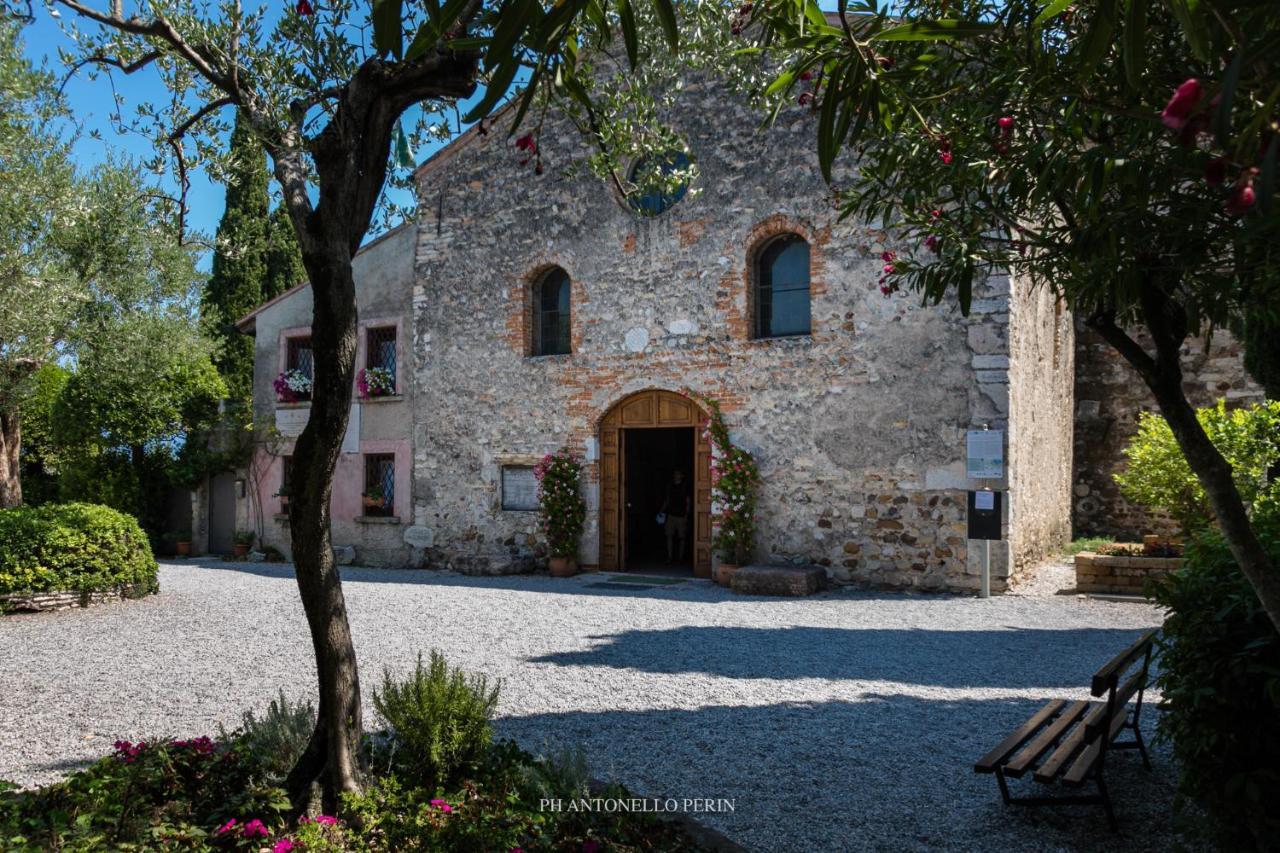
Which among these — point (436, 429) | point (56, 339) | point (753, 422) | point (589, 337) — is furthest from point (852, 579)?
point (56, 339)

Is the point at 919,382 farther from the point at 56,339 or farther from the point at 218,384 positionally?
the point at 218,384

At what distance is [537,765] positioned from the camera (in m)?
3.53

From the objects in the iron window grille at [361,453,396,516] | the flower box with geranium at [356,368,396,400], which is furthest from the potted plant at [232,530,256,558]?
the flower box with geranium at [356,368,396,400]

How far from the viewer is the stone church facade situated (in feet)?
34.3

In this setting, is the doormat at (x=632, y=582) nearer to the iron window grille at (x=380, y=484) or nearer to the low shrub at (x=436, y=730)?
the iron window grille at (x=380, y=484)

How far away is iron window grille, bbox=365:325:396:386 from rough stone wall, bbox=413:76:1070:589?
3.02 ft

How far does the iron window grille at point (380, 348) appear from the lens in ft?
48.1

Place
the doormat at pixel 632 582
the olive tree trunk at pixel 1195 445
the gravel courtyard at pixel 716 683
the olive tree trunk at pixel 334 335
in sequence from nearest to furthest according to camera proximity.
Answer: the olive tree trunk at pixel 1195 445 < the olive tree trunk at pixel 334 335 < the gravel courtyard at pixel 716 683 < the doormat at pixel 632 582

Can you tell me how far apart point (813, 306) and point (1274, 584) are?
9102mm

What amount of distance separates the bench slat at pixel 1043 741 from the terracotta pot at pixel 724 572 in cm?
674

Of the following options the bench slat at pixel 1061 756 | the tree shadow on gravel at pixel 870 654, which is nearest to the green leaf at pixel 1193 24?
the bench slat at pixel 1061 756

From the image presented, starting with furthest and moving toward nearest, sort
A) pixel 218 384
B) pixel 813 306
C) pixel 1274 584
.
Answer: pixel 218 384 → pixel 813 306 → pixel 1274 584

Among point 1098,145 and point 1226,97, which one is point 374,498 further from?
point 1226,97
